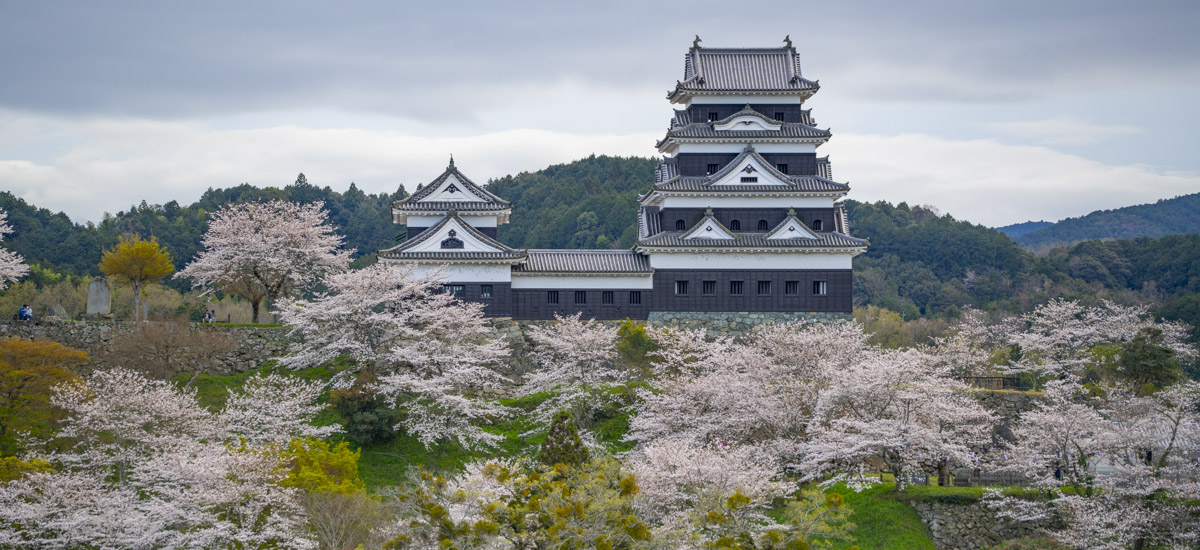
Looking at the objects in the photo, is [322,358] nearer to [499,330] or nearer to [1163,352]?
[499,330]

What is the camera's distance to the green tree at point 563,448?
22328 mm

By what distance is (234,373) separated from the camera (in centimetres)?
2973

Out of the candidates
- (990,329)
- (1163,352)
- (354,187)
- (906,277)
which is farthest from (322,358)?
(354,187)

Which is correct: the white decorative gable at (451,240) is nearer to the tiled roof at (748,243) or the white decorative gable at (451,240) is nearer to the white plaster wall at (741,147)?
the tiled roof at (748,243)

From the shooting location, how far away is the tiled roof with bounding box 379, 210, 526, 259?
108 ft

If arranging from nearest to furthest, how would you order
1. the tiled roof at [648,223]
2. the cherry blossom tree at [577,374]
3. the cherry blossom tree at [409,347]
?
the cherry blossom tree at [409,347] < the cherry blossom tree at [577,374] < the tiled roof at [648,223]

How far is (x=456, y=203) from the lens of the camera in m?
35.4

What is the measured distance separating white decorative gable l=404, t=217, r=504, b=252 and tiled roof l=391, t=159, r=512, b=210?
1.94 m

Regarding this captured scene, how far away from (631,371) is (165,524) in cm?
1385

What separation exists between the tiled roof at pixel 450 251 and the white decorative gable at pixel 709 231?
555cm

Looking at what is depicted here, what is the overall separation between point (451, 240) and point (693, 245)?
754 centimetres

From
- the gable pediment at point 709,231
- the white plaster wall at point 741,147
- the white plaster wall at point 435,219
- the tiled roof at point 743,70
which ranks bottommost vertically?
the gable pediment at point 709,231

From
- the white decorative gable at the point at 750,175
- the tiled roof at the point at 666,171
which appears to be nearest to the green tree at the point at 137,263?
the tiled roof at the point at 666,171

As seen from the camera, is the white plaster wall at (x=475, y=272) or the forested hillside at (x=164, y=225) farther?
the forested hillside at (x=164, y=225)
